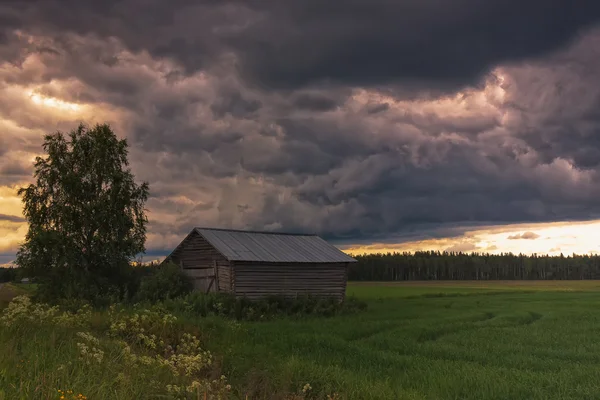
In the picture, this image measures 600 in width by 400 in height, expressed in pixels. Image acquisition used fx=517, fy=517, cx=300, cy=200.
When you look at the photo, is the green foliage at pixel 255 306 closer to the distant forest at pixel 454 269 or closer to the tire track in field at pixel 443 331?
the tire track in field at pixel 443 331

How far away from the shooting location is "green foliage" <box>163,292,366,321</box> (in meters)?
32.1

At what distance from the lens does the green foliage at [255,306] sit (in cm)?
3209

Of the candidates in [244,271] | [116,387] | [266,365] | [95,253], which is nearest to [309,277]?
[244,271]

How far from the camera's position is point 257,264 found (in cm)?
3778

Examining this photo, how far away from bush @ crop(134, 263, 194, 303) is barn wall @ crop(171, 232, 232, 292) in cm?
107

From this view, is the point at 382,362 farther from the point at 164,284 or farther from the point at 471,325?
the point at 164,284

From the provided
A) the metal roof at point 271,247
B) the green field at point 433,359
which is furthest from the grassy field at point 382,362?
the metal roof at point 271,247

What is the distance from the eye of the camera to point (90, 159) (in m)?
44.1

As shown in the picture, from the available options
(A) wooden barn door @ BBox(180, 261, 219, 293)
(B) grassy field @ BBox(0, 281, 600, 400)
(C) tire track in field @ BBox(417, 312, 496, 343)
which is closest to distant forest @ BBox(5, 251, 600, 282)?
(A) wooden barn door @ BBox(180, 261, 219, 293)

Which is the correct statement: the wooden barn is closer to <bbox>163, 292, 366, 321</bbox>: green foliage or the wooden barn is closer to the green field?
<bbox>163, 292, 366, 321</bbox>: green foliage

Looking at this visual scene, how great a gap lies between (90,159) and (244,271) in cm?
1775

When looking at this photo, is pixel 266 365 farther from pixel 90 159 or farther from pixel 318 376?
pixel 90 159

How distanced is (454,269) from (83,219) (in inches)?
6303

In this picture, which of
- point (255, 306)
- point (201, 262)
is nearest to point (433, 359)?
point (255, 306)
